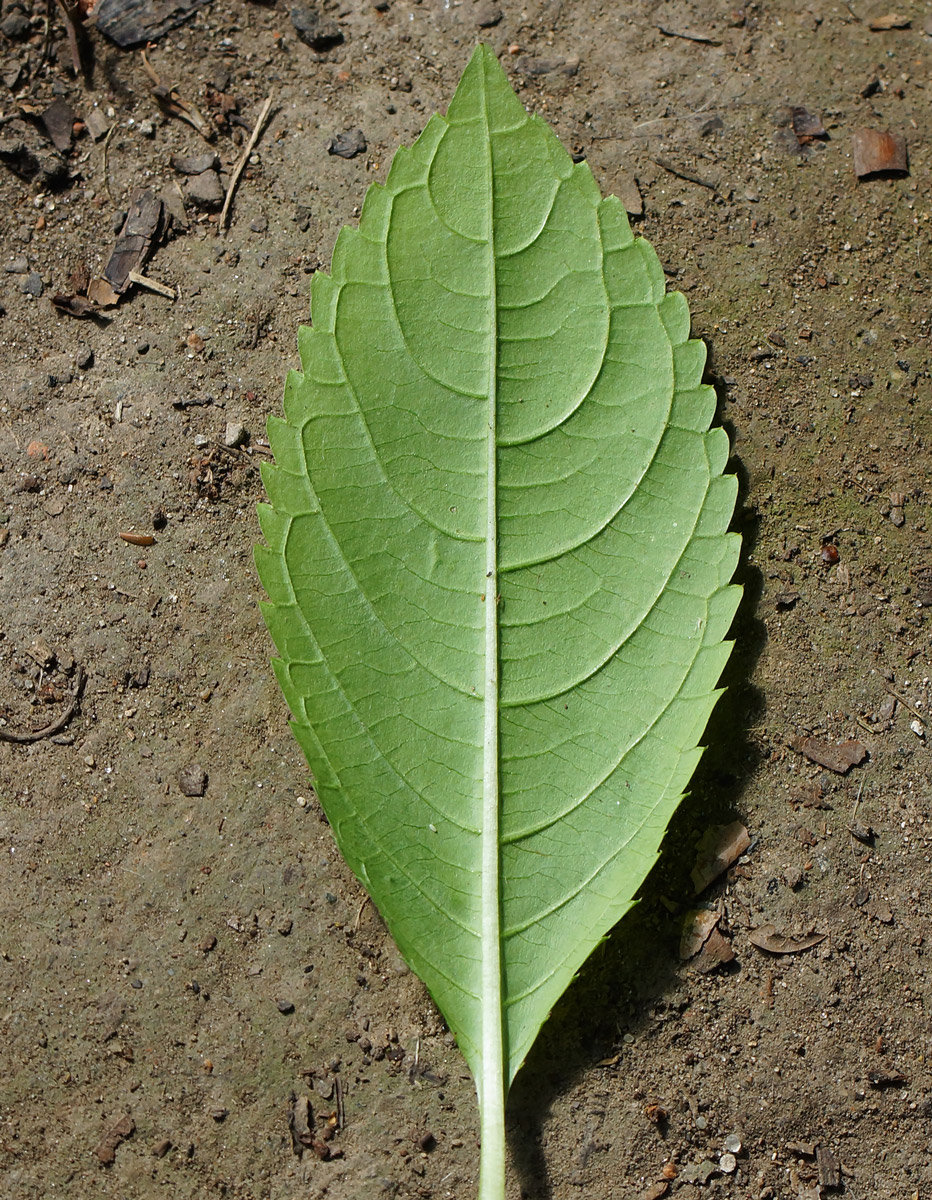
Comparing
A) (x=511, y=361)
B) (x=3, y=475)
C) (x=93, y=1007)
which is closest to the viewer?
(x=511, y=361)

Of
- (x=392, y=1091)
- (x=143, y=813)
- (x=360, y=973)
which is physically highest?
(x=143, y=813)

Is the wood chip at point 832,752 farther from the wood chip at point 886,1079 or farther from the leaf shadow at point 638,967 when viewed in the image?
the wood chip at point 886,1079

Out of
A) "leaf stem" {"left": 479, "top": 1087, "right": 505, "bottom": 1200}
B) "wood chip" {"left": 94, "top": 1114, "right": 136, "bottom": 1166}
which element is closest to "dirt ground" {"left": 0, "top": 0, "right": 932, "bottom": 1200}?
"wood chip" {"left": 94, "top": 1114, "right": 136, "bottom": 1166}

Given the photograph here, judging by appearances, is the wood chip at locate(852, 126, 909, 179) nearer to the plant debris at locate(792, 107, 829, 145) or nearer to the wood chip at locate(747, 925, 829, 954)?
the plant debris at locate(792, 107, 829, 145)

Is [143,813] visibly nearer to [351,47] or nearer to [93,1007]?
[93,1007]

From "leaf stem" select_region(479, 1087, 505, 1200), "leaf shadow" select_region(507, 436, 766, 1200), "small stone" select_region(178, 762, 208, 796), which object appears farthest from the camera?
"small stone" select_region(178, 762, 208, 796)

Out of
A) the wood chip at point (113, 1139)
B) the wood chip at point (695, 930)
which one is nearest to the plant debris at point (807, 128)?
the wood chip at point (695, 930)

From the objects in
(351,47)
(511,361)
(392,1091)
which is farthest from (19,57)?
(392,1091)
